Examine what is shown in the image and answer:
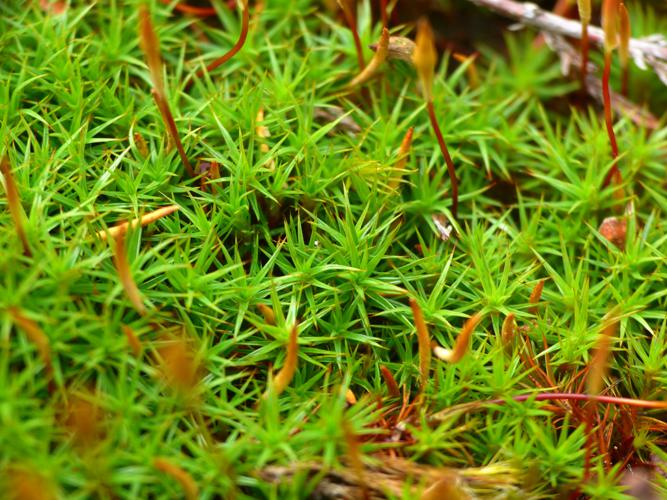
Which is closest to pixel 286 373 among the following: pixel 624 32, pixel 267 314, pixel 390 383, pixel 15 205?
pixel 267 314

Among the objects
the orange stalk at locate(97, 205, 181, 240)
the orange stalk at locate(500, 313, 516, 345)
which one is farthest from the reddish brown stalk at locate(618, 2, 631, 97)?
the orange stalk at locate(97, 205, 181, 240)

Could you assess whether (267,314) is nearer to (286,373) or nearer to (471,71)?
(286,373)

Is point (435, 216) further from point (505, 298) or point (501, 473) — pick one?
point (501, 473)

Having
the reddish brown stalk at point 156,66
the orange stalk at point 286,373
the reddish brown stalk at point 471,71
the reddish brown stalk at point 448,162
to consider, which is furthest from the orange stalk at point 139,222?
the reddish brown stalk at point 471,71

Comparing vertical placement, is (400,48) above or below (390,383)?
above

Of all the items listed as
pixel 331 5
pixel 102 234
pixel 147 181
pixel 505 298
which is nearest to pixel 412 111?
pixel 331 5

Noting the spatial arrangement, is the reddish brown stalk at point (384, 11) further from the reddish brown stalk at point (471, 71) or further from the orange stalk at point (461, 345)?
the orange stalk at point (461, 345)
